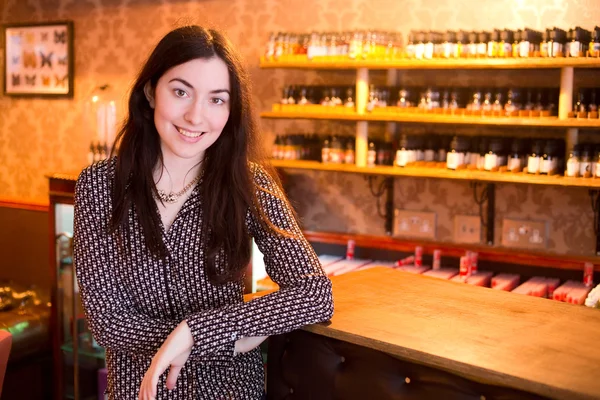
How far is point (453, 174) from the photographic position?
3822mm

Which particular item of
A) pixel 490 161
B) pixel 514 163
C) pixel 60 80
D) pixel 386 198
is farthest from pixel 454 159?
pixel 60 80

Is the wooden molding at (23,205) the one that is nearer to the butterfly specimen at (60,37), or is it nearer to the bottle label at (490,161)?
the butterfly specimen at (60,37)

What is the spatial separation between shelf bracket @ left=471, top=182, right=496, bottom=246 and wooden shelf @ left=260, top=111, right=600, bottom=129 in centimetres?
42

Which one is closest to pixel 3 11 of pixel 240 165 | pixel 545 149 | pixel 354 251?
pixel 354 251

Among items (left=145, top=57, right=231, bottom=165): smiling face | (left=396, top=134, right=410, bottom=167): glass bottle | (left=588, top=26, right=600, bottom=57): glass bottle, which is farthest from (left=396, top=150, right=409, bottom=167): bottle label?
(left=145, top=57, right=231, bottom=165): smiling face

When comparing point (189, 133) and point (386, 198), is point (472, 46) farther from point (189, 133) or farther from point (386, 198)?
point (189, 133)

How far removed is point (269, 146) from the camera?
479cm

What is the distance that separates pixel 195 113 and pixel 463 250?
2681mm

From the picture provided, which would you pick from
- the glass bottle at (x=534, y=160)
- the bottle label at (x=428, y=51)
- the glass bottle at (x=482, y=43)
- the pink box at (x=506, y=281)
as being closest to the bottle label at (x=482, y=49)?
the glass bottle at (x=482, y=43)

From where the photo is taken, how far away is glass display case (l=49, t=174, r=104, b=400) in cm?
442

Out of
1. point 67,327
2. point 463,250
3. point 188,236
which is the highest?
point 188,236

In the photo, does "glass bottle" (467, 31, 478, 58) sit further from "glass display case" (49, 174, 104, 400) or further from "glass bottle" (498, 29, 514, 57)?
"glass display case" (49, 174, 104, 400)

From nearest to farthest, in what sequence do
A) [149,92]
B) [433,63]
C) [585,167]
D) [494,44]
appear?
[149,92]
[585,167]
[494,44]
[433,63]

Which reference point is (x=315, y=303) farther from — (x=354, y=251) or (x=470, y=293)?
(x=354, y=251)
